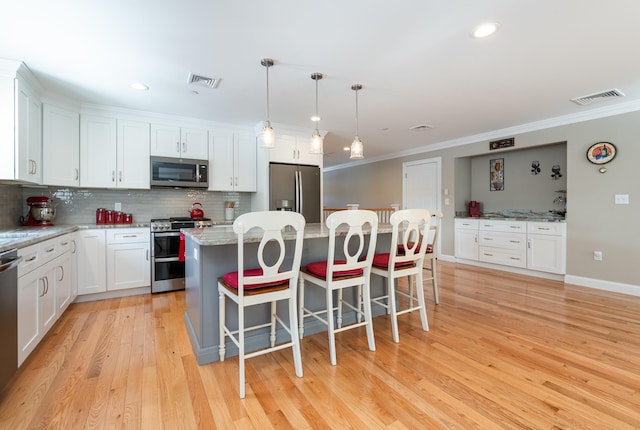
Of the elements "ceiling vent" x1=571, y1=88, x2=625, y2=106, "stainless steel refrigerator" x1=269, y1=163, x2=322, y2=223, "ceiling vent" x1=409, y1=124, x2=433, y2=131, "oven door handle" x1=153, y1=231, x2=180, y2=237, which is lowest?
"oven door handle" x1=153, y1=231, x2=180, y2=237

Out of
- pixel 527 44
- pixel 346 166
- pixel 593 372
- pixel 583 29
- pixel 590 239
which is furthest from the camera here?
pixel 346 166

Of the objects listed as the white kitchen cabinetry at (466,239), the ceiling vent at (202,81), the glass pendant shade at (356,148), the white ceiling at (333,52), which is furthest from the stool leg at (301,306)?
the white kitchen cabinetry at (466,239)

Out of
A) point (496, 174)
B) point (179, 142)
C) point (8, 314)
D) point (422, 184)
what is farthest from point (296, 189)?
point (496, 174)

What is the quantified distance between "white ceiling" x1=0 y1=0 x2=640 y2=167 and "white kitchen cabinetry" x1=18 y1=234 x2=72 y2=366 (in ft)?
5.19

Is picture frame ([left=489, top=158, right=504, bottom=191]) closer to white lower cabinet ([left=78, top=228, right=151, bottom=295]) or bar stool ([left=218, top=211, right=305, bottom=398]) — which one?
bar stool ([left=218, top=211, right=305, bottom=398])

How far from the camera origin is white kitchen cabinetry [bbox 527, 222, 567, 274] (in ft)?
14.3

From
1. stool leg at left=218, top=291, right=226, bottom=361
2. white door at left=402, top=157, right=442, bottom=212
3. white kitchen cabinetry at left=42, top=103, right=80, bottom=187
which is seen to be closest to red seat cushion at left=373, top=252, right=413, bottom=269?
stool leg at left=218, top=291, right=226, bottom=361

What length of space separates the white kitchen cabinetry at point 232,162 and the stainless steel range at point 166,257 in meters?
0.86

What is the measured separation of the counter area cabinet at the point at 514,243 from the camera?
4.41m

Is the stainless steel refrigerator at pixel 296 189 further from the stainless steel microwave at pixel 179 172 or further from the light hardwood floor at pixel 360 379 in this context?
the light hardwood floor at pixel 360 379

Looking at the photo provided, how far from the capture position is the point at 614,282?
390 centimetres

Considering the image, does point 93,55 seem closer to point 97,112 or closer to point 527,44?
point 97,112

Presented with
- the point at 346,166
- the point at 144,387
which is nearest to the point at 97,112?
the point at 144,387

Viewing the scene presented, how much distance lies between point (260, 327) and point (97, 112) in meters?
3.46
